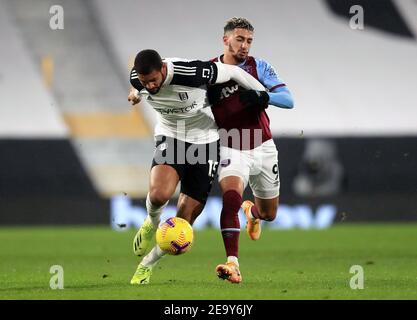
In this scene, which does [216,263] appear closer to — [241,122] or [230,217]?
[241,122]

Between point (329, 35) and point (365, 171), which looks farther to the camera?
point (329, 35)

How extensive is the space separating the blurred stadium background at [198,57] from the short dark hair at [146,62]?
11637 mm

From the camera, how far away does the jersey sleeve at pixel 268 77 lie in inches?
342

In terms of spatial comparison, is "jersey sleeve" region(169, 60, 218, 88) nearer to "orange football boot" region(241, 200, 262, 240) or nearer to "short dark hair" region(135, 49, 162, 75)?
"short dark hair" region(135, 49, 162, 75)

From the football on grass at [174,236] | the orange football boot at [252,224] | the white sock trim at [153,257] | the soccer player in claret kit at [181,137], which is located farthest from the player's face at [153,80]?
the orange football boot at [252,224]

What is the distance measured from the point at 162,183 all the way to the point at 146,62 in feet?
3.59

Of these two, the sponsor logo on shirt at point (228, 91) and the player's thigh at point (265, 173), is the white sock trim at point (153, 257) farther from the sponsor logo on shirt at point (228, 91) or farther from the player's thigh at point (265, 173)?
the sponsor logo on shirt at point (228, 91)

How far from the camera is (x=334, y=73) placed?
21.8 m

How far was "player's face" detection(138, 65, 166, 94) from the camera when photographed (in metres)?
7.77

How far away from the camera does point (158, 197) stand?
818cm

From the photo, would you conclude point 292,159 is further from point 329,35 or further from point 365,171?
point 329,35

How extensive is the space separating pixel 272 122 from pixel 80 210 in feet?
16.0

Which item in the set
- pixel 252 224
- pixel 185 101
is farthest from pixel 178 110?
pixel 252 224
